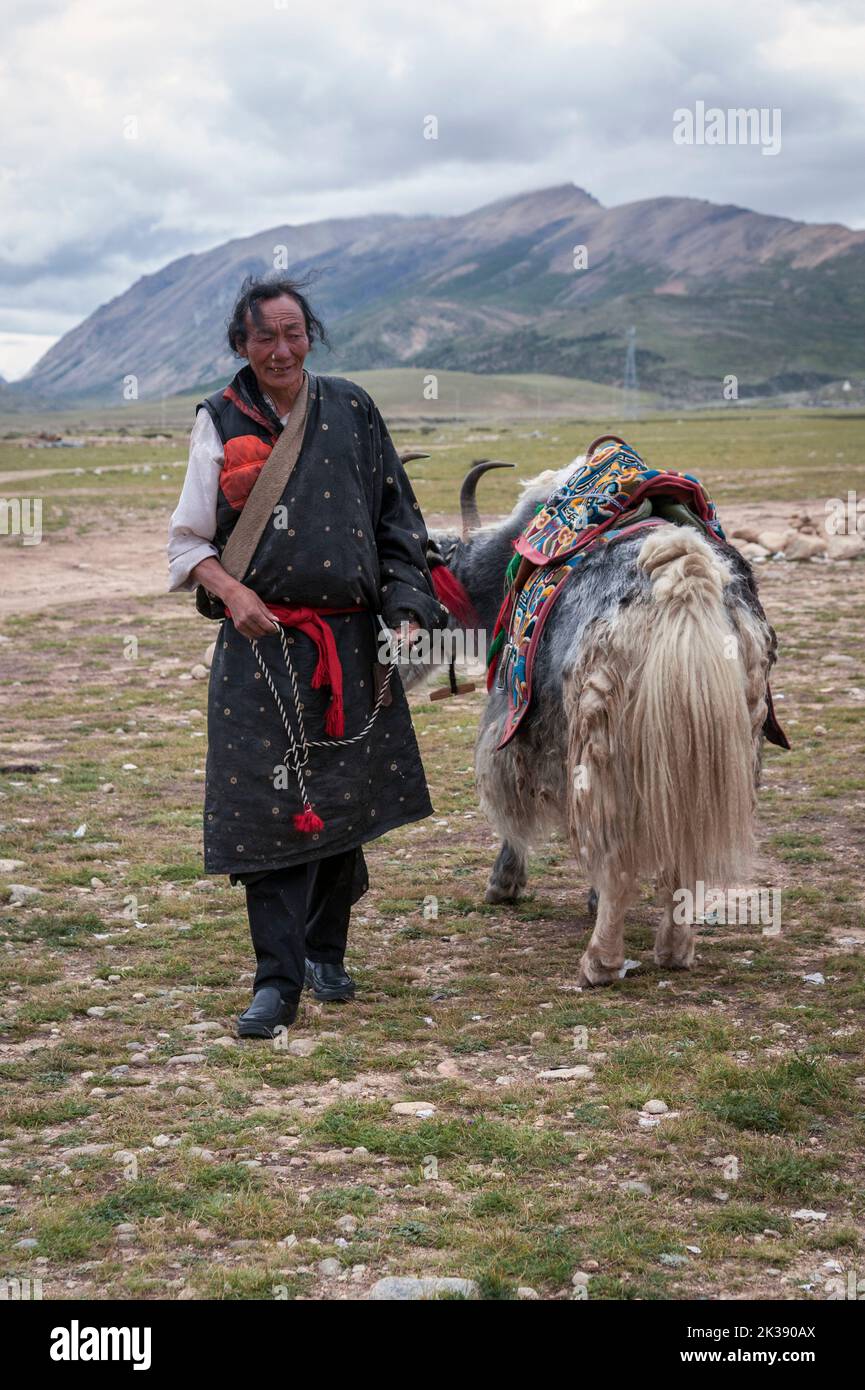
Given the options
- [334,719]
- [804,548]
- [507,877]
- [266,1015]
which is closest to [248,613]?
[334,719]

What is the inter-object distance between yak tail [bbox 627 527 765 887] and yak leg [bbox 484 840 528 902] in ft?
3.63

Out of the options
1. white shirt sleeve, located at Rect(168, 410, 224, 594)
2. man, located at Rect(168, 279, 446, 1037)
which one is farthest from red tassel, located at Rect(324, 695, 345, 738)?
white shirt sleeve, located at Rect(168, 410, 224, 594)

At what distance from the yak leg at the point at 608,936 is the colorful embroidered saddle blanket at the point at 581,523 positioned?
0.62 meters

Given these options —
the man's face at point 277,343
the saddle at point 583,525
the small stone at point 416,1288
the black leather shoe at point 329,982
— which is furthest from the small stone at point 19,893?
the small stone at point 416,1288

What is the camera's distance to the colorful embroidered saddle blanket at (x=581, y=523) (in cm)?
431

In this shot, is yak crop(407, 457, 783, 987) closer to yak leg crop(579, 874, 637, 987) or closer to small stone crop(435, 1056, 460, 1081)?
yak leg crop(579, 874, 637, 987)

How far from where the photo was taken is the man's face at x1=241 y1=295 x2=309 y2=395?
3.72 m

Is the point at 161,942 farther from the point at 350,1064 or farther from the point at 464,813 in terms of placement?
the point at 464,813

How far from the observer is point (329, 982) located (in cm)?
413

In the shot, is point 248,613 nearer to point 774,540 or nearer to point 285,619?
point 285,619

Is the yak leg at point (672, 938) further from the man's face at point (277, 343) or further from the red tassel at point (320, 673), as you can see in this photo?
the man's face at point (277, 343)

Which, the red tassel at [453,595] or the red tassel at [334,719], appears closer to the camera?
the red tassel at [334,719]

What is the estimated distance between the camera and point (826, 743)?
23.4 feet
